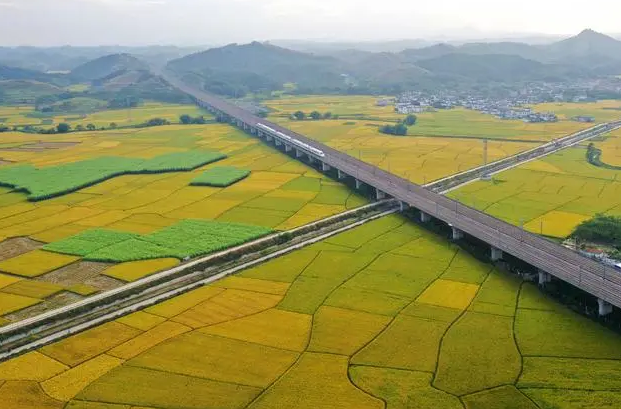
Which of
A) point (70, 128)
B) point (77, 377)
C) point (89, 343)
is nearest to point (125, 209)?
point (89, 343)

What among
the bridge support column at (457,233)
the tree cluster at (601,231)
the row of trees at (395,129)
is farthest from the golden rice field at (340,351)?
the row of trees at (395,129)

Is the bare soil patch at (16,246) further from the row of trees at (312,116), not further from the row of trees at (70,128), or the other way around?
the row of trees at (312,116)

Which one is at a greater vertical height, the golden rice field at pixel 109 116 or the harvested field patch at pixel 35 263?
the golden rice field at pixel 109 116

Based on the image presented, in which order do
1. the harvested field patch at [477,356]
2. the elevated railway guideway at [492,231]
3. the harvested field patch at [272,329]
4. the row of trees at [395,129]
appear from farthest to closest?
1. the row of trees at [395,129]
2. the elevated railway guideway at [492,231]
3. the harvested field patch at [272,329]
4. the harvested field patch at [477,356]

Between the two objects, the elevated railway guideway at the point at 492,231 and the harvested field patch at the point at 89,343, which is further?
the elevated railway guideway at the point at 492,231

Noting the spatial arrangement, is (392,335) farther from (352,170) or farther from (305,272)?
(352,170)

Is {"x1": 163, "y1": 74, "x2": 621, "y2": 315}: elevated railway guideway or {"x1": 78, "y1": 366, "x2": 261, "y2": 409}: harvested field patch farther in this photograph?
{"x1": 163, "y1": 74, "x2": 621, "y2": 315}: elevated railway guideway

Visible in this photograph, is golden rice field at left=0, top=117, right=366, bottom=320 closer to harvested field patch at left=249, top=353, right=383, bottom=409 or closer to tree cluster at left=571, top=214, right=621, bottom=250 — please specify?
harvested field patch at left=249, top=353, right=383, bottom=409

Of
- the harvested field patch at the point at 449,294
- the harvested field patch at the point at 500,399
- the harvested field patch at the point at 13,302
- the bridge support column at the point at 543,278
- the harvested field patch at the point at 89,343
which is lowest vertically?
the harvested field patch at the point at 500,399

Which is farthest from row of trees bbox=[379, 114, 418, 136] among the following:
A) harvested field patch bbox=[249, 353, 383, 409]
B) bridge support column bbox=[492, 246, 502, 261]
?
harvested field patch bbox=[249, 353, 383, 409]
